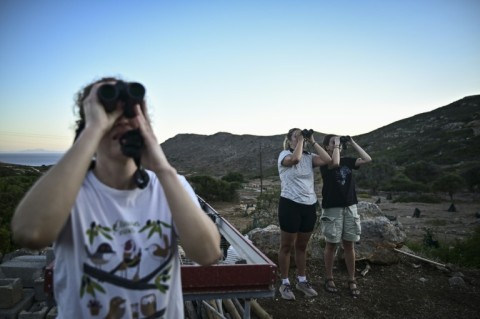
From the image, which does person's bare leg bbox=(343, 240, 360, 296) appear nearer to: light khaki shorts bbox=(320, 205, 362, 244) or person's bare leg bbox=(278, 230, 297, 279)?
light khaki shorts bbox=(320, 205, 362, 244)

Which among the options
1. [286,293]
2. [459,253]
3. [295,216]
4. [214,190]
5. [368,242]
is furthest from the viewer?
[214,190]

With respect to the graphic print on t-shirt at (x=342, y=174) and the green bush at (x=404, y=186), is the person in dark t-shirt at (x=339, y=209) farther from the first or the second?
the green bush at (x=404, y=186)

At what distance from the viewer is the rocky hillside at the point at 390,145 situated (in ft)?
126

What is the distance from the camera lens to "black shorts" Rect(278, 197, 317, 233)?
4.00 m

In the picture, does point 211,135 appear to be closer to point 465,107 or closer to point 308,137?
point 465,107

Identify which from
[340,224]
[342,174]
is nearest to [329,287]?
[340,224]

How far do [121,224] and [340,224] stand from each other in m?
3.52

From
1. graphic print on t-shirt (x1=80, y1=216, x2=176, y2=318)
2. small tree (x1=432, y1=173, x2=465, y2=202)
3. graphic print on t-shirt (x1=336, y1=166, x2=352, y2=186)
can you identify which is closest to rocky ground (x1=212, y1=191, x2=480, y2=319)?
graphic print on t-shirt (x1=336, y1=166, x2=352, y2=186)

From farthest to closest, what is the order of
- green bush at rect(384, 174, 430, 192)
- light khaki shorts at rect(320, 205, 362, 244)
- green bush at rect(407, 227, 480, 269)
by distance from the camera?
1. green bush at rect(384, 174, 430, 192)
2. green bush at rect(407, 227, 480, 269)
3. light khaki shorts at rect(320, 205, 362, 244)

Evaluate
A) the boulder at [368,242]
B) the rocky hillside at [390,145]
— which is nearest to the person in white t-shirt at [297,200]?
the boulder at [368,242]

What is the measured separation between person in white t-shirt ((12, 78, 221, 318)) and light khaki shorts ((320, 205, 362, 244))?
3265 mm

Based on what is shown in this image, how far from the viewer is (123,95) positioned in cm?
115

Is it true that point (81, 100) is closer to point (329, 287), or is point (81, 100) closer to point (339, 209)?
point (339, 209)

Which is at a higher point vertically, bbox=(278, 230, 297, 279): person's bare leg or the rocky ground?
bbox=(278, 230, 297, 279): person's bare leg
